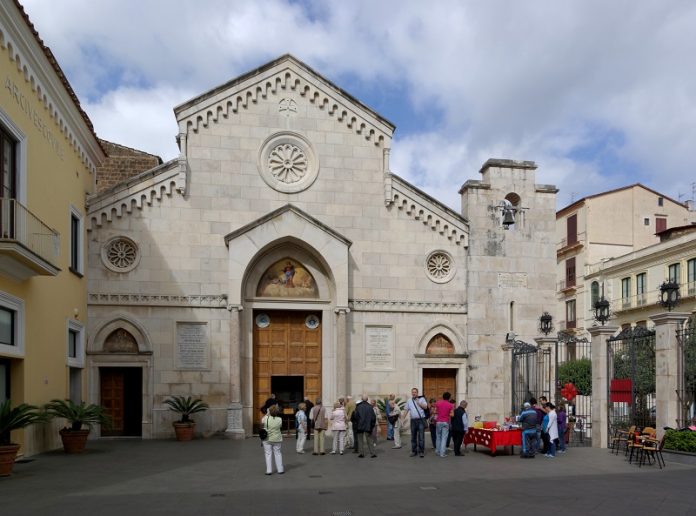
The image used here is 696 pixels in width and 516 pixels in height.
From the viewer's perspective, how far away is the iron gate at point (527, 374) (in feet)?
83.6

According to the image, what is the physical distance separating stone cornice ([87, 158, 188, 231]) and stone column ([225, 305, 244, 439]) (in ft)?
15.0

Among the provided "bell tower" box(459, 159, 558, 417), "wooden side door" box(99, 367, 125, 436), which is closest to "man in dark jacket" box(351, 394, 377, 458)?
"bell tower" box(459, 159, 558, 417)

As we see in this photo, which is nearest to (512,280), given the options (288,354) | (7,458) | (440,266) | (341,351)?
(440,266)

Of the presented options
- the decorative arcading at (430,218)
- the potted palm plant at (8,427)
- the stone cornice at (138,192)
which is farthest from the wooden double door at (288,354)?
the potted palm plant at (8,427)

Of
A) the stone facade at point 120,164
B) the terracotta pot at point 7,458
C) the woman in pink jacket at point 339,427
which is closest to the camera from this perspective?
the terracotta pot at point 7,458

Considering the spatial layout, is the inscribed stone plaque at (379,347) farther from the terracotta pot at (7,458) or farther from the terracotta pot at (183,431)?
the terracotta pot at (7,458)

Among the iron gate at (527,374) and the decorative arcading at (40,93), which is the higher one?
the decorative arcading at (40,93)

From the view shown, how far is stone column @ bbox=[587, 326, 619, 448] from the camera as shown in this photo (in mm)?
21391

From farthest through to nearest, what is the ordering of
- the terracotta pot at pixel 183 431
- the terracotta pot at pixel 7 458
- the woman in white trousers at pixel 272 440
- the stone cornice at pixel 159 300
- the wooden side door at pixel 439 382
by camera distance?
the wooden side door at pixel 439 382 < the stone cornice at pixel 159 300 < the terracotta pot at pixel 183 431 < the woman in white trousers at pixel 272 440 < the terracotta pot at pixel 7 458

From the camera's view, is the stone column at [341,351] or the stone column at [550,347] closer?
the stone column at [550,347]

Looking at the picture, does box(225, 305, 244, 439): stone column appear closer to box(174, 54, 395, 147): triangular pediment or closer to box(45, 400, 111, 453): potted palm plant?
box(45, 400, 111, 453): potted palm plant

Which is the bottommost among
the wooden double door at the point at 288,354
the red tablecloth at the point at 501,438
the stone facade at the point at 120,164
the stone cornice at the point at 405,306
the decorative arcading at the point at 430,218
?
the red tablecloth at the point at 501,438

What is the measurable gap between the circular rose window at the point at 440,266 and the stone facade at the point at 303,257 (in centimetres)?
5

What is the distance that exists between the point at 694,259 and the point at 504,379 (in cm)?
2257
